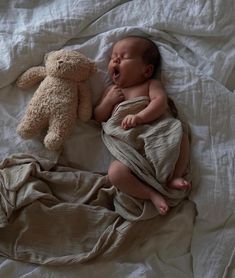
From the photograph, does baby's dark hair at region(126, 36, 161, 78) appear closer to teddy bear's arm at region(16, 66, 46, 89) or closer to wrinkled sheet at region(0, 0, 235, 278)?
wrinkled sheet at region(0, 0, 235, 278)

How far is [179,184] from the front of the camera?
1.30m

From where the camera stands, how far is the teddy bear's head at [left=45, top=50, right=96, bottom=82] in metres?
1.39

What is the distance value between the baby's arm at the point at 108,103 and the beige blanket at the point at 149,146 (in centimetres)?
4

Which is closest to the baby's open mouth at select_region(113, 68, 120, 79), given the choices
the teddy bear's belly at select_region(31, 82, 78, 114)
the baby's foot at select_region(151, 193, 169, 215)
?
the teddy bear's belly at select_region(31, 82, 78, 114)

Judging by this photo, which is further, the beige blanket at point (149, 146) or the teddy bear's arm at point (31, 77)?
the teddy bear's arm at point (31, 77)

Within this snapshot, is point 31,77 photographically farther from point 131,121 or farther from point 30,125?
point 131,121

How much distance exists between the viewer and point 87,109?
1.41 meters

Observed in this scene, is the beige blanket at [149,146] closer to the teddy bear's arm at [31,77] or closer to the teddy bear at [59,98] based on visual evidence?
the teddy bear at [59,98]

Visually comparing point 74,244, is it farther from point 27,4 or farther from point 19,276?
point 27,4

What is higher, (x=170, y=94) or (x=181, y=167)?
(x=170, y=94)

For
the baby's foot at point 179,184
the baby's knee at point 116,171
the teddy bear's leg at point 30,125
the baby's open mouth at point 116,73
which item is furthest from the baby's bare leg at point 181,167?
the teddy bear's leg at point 30,125

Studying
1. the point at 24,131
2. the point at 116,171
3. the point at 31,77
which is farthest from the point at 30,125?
the point at 116,171

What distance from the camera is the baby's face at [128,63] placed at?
4.62 feet

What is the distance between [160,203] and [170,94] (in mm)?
297
